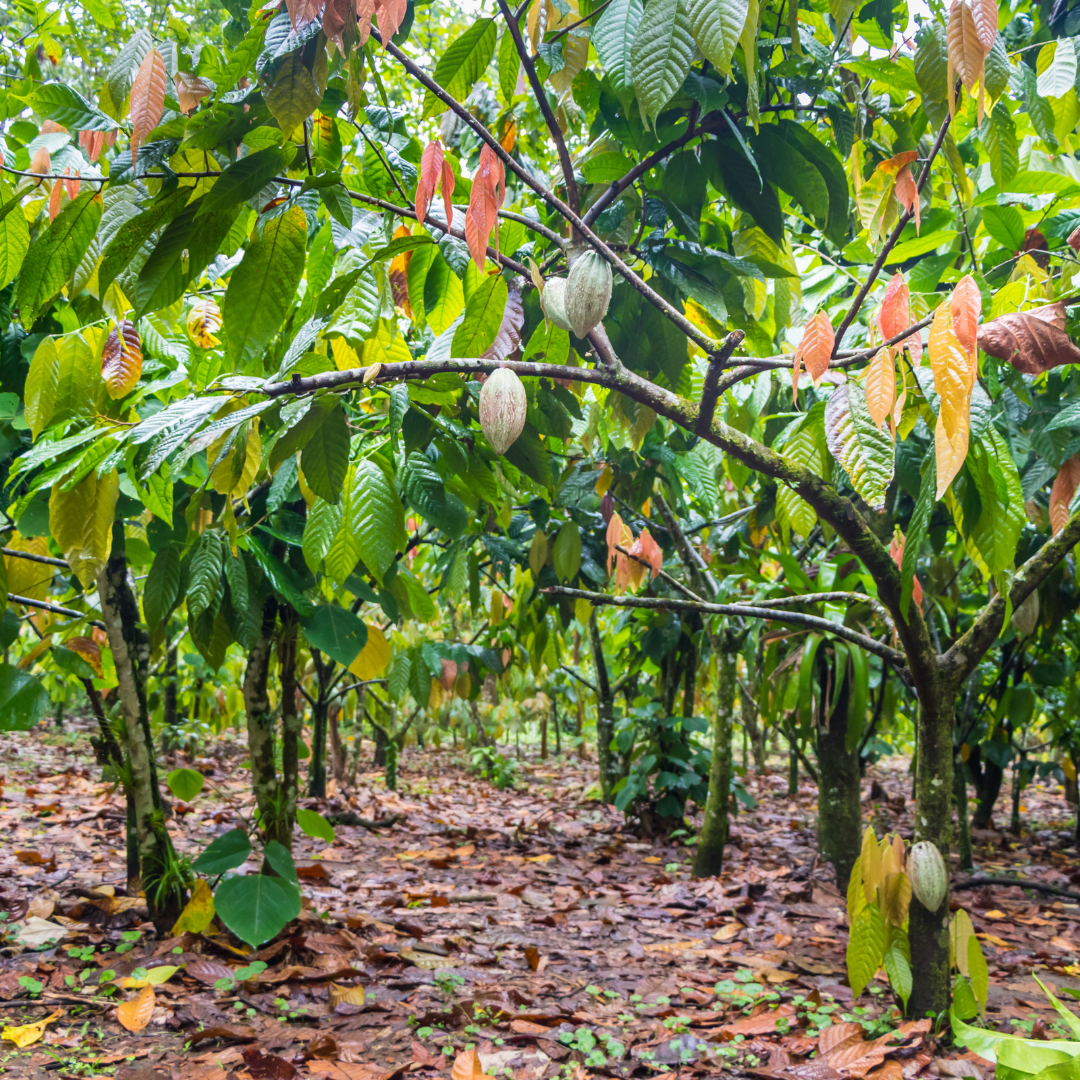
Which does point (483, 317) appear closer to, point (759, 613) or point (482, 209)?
point (482, 209)

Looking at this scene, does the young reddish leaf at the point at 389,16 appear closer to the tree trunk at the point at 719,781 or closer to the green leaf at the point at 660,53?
the green leaf at the point at 660,53

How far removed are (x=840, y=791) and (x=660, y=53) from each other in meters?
2.30

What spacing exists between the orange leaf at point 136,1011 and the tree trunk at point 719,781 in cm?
177

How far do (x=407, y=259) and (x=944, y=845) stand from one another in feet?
4.30

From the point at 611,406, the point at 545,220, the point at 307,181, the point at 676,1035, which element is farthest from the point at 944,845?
the point at 307,181

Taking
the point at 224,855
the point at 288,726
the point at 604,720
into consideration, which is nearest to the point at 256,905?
the point at 224,855

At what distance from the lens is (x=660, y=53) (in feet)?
2.11

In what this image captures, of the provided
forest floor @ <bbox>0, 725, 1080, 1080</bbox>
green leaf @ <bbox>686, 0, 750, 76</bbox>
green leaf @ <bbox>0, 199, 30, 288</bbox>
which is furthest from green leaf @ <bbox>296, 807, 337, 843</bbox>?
green leaf @ <bbox>686, 0, 750, 76</bbox>

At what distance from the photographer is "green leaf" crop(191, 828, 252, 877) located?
176cm

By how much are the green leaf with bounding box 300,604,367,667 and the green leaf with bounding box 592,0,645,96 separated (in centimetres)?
125

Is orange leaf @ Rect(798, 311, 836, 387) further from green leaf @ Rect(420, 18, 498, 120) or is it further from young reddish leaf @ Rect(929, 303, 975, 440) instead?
green leaf @ Rect(420, 18, 498, 120)

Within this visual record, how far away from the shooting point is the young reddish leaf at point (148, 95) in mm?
766

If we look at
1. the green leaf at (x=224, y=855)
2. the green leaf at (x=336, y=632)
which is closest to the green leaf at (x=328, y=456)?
the green leaf at (x=336, y=632)

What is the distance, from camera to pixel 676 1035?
154cm
